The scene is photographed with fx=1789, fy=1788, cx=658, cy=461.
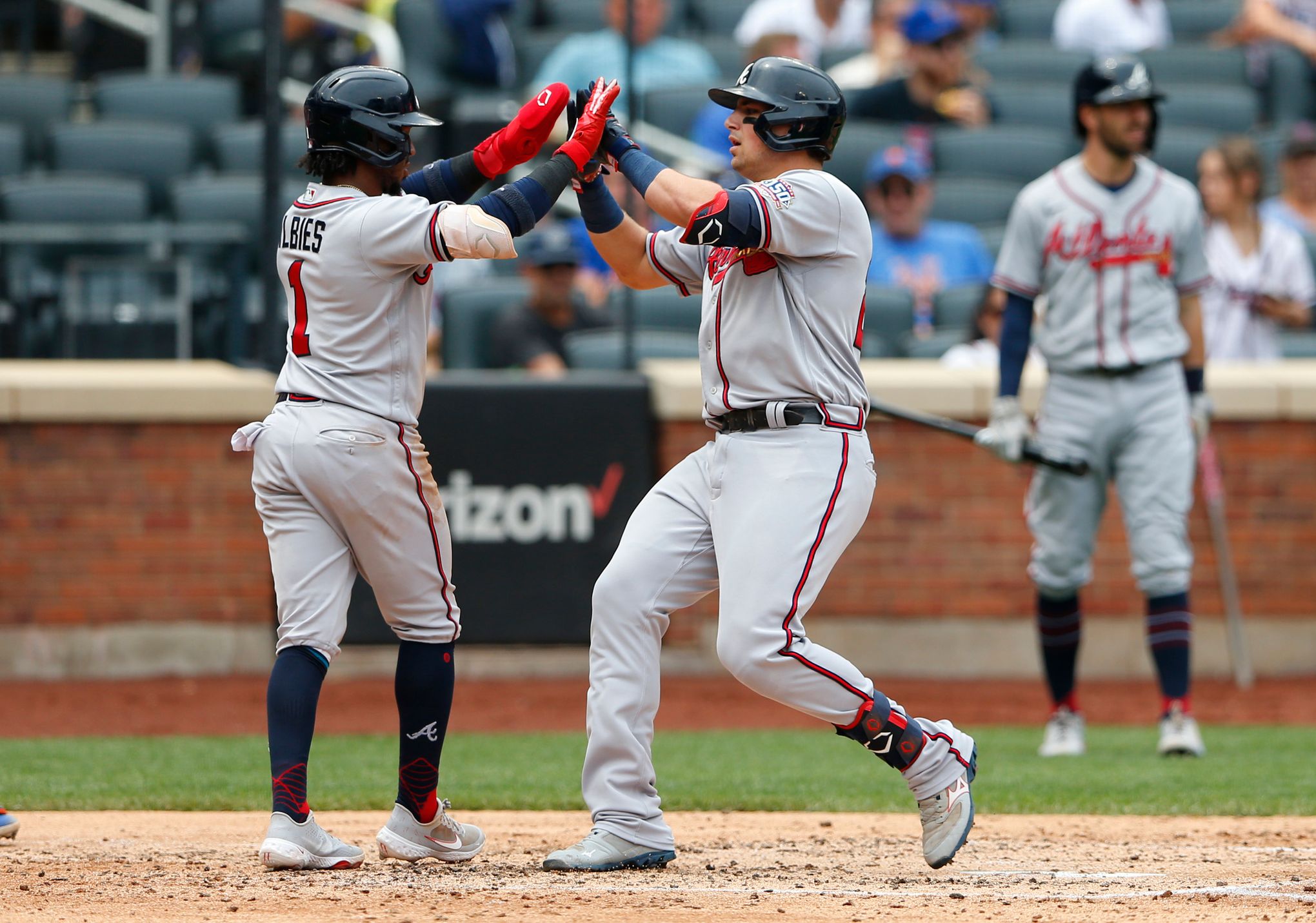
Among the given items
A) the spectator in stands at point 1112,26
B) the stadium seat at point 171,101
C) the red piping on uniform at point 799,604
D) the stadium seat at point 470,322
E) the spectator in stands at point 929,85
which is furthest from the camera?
the spectator in stands at point 1112,26

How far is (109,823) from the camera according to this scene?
4.91 metres

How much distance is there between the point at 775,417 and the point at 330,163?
1207 mm

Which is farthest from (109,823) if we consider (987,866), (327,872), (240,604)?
(240,604)

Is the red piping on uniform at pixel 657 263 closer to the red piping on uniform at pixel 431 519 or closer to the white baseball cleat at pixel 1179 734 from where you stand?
the red piping on uniform at pixel 431 519

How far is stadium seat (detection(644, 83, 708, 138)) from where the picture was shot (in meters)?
10.1

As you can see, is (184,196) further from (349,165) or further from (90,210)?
(349,165)

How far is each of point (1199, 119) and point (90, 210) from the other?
658cm

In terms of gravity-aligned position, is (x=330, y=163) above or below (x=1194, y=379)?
above

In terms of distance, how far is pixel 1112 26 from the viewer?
1156 cm

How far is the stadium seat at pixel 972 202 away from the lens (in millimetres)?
10039

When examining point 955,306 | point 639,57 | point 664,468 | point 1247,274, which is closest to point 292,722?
point 664,468

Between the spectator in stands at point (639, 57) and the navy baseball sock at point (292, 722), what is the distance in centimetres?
561

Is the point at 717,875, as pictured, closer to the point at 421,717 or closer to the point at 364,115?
the point at 421,717

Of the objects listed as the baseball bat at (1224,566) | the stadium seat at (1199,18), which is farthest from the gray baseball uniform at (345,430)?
the stadium seat at (1199,18)
